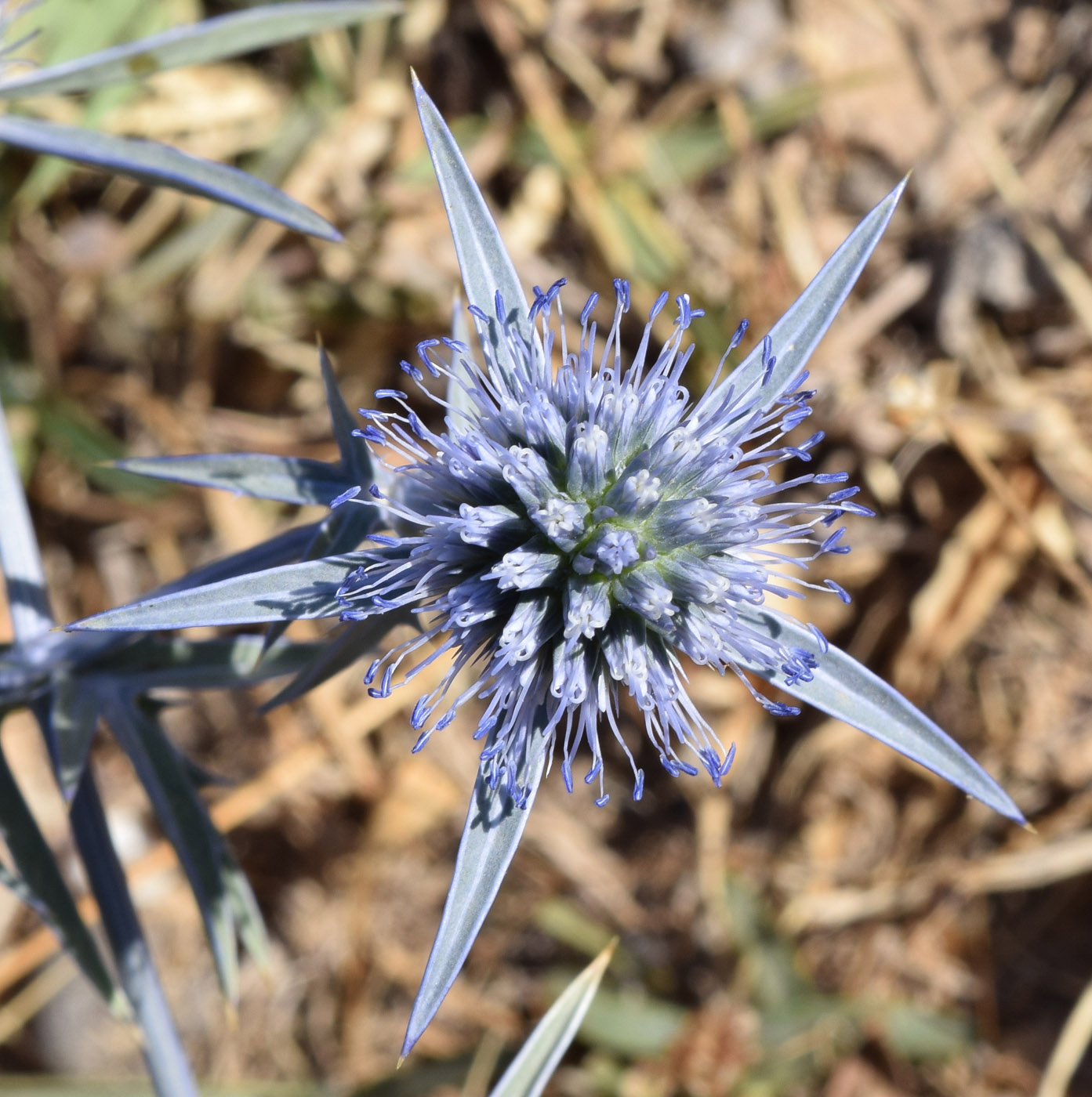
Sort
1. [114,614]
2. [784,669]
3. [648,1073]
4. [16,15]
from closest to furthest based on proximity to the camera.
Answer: [114,614] < [784,669] < [16,15] < [648,1073]

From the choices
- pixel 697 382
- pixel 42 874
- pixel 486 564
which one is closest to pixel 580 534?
pixel 486 564

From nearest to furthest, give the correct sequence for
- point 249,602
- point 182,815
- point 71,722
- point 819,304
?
point 249,602
point 819,304
point 71,722
point 182,815

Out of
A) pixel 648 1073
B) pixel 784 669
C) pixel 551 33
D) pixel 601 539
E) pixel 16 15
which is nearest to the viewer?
pixel 784 669

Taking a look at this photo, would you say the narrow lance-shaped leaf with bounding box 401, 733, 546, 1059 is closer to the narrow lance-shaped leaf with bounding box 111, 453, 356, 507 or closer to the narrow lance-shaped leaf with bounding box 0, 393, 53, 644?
the narrow lance-shaped leaf with bounding box 111, 453, 356, 507

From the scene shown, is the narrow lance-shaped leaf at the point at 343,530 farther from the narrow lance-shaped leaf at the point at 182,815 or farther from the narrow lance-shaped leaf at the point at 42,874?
the narrow lance-shaped leaf at the point at 42,874

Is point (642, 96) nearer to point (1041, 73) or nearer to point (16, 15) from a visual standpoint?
point (1041, 73)

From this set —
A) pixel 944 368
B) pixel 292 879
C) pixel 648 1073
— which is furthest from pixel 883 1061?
pixel 944 368

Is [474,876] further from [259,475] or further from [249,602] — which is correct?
[259,475]
